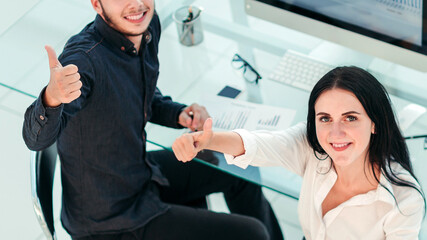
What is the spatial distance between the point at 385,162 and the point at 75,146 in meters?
0.86

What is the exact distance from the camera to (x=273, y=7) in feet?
6.73

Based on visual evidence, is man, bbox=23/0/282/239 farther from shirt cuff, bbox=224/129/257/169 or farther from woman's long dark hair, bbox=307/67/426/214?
woman's long dark hair, bbox=307/67/426/214

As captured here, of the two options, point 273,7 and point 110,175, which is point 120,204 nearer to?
point 110,175

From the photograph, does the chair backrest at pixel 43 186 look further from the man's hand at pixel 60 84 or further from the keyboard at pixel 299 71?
the keyboard at pixel 299 71

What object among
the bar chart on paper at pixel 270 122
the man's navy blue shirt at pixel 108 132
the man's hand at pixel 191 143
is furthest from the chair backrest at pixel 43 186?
the bar chart on paper at pixel 270 122

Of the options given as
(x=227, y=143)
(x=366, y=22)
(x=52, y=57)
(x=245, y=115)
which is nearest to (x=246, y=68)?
(x=245, y=115)

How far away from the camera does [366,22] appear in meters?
1.89

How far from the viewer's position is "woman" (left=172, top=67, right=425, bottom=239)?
5.12 ft

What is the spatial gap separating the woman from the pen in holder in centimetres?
70

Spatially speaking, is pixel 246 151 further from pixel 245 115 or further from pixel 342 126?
pixel 245 115

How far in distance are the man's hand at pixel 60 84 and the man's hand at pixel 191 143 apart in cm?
28

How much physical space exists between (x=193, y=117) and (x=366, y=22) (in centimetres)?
61

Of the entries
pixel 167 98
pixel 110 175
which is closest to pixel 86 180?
pixel 110 175

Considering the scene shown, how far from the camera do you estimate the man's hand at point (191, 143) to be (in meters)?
1.57
